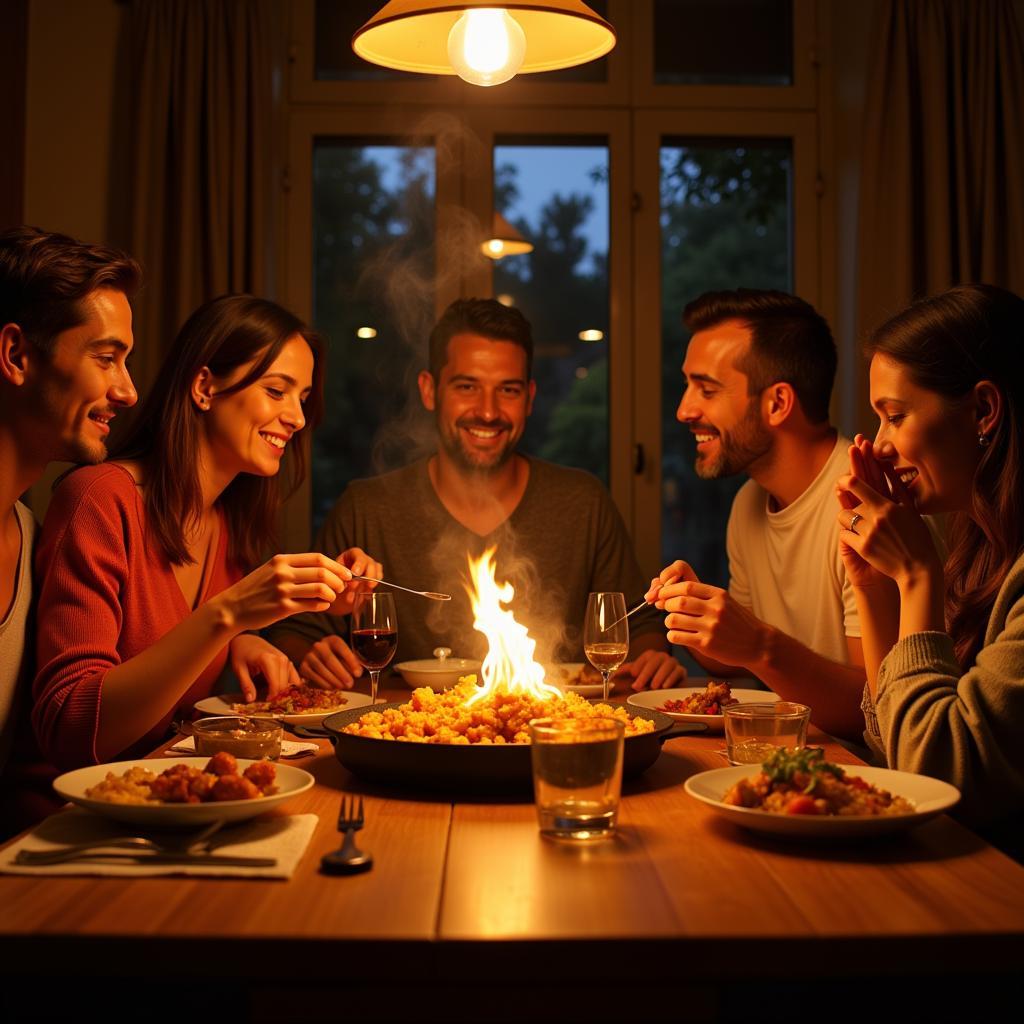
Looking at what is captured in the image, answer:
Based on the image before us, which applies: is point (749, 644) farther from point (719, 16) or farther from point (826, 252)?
point (719, 16)

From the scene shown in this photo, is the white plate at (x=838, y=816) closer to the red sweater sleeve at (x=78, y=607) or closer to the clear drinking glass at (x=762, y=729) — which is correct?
the clear drinking glass at (x=762, y=729)

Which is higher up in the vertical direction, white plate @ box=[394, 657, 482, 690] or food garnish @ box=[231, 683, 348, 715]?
white plate @ box=[394, 657, 482, 690]

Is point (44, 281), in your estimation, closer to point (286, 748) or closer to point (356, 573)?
point (356, 573)

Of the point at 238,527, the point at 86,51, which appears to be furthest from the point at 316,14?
the point at 238,527

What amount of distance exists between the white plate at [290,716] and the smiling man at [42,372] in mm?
365

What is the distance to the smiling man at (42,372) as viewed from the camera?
7.36ft

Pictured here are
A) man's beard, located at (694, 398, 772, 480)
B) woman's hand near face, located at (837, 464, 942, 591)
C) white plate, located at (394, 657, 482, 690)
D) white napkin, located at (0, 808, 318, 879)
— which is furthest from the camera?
man's beard, located at (694, 398, 772, 480)

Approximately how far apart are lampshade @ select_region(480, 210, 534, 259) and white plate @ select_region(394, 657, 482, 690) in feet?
7.26

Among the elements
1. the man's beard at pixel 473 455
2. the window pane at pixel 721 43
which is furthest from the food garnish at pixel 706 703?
the window pane at pixel 721 43

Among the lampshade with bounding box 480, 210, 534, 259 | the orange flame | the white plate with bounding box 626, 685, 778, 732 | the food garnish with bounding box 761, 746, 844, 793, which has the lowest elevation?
the white plate with bounding box 626, 685, 778, 732

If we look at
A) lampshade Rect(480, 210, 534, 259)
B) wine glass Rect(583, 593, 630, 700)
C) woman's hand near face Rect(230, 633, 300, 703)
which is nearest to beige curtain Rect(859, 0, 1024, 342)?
lampshade Rect(480, 210, 534, 259)

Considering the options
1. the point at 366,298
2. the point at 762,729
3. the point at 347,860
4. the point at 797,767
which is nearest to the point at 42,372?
the point at 347,860

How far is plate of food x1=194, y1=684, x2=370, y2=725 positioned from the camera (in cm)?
226

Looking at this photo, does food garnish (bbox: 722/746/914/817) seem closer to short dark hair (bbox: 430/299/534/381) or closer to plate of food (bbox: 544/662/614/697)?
plate of food (bbox: 544/662/614/697)
